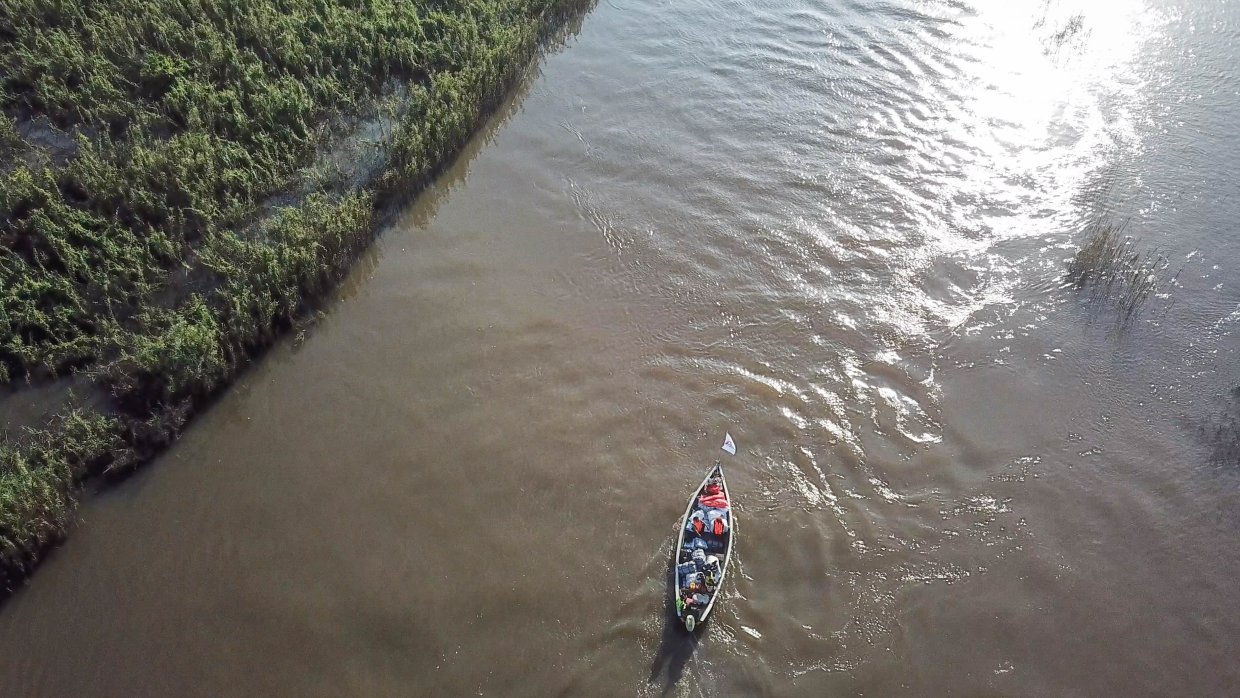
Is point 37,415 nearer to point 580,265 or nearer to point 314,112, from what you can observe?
point 314,112

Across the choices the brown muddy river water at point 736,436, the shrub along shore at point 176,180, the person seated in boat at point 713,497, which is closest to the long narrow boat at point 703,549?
the person seated in boat at point 713,497

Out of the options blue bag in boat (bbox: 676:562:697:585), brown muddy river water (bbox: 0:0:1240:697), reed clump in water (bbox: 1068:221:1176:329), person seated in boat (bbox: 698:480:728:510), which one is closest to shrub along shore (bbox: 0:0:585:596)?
brown muddy river water (bbox: 0:0:1240:697)

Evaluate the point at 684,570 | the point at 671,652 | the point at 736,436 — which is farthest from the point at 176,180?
the point at 671,652

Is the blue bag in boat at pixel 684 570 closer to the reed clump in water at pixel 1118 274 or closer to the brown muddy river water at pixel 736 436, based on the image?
the brown muddy river water at pixel 736 436

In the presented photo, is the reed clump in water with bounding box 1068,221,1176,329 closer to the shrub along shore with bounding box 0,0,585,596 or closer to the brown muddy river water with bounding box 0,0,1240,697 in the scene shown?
the brown muddy river water with bounding box 0,0,1240,697

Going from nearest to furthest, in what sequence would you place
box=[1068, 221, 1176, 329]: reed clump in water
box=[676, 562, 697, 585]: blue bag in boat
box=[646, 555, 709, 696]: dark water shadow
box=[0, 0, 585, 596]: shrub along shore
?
box=[646, 555, 709, 696]: dark water shadow → box=[676, 562, 697, 585]: blue bag in boat → box=[0, 0, 585, 596]: shrub along shore → box=[1068, 221, 1176, 329]: reed clump in water

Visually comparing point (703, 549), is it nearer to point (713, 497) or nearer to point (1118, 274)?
point (713, 497)

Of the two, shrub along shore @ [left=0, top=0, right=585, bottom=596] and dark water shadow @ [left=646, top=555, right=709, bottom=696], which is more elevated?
shrub along shore @ [left=0, top=0, right=585, bottom=596]
